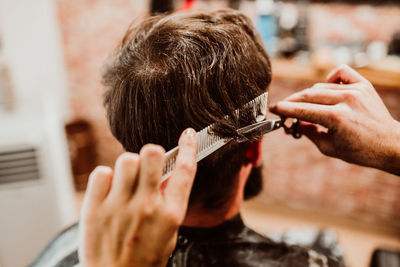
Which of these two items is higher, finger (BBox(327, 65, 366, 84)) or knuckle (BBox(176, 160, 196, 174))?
finger (BBox(327, 65, 366, 84))

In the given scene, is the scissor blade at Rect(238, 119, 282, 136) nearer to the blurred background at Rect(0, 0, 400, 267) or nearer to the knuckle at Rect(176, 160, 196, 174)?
the knuckle at Rect(176, 160, 196, 174)

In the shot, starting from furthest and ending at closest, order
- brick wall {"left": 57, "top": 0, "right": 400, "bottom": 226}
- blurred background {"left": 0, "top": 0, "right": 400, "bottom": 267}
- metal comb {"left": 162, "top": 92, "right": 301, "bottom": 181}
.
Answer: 1. brick wall {"left": 57, "top": 0, "right": 400, "bottom": 226}
2. blurred background {"left": 0, "top": 0, "right": 400, "bottom": 267}
3. metal comb {"left": 162, "top": 92, "right": 301, "bottom": 181}

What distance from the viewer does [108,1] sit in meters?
3.38

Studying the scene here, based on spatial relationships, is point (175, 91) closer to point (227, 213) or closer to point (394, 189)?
point (227, 213)

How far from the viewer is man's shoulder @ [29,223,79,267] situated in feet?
Answer: 4.24

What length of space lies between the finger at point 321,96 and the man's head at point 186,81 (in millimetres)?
129

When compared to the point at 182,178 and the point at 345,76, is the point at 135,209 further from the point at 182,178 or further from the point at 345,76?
the point at 345,76

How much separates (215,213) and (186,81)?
50cm

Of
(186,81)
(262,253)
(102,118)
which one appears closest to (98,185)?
(186,81)

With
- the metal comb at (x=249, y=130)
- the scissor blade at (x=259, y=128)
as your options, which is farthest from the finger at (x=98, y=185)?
the scissor blade at (x=259, y=128)

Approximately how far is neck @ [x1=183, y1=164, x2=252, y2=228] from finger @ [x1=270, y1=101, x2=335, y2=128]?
281 millimetres

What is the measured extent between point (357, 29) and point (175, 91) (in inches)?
90.0

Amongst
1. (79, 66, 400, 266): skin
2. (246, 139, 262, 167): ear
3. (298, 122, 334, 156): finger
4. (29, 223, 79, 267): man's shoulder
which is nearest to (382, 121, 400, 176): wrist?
(298, 122, 334, 156): finger

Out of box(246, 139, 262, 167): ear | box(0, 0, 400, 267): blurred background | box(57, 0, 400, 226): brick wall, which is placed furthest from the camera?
box(57, 0, 400, 226): brick wall
